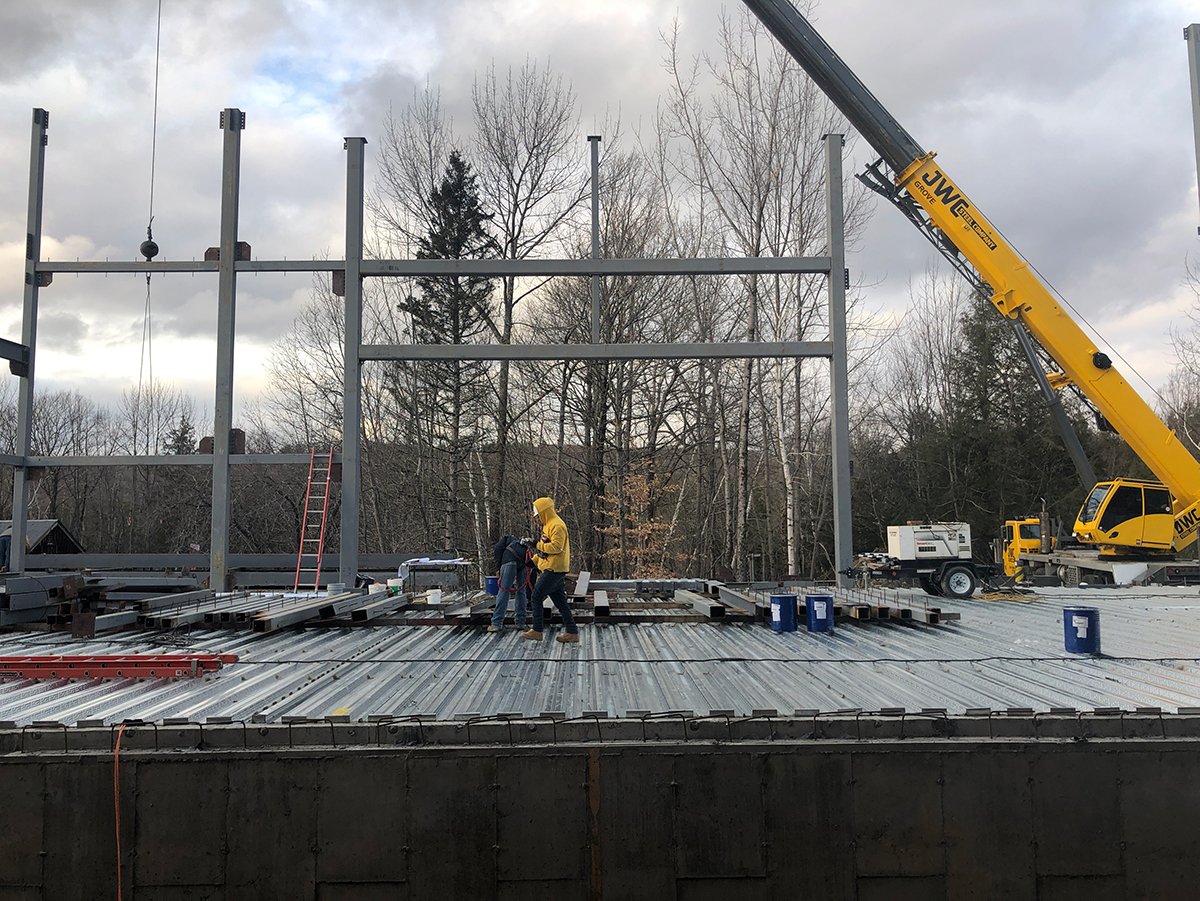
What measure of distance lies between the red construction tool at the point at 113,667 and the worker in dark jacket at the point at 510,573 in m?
2.75

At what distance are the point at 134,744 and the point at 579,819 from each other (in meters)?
2.55

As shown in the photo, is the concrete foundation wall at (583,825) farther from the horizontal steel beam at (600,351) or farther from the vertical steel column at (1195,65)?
the vertical steel column at (1195,65)

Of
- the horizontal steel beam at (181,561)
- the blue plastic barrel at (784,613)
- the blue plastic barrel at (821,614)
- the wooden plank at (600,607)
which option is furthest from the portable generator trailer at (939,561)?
the horizontal steel beam at (181,561)

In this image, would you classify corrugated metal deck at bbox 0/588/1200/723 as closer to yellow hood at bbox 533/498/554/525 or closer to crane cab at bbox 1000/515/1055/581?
yellow hood at bbox 533/498/554/525

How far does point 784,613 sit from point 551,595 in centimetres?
238

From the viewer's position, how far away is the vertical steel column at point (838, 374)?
10.6 meters

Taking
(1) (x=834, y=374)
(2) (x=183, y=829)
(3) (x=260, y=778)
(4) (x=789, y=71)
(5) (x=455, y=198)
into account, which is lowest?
(2) (x=183, y=829)

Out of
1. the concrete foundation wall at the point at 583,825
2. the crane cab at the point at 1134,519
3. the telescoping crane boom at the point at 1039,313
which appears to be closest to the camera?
the concrete foundation wall at the point at 583,825

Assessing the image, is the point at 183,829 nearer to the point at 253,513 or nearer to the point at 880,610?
the point at 880,610

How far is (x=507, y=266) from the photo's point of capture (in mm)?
10672

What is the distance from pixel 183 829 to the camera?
4238mm

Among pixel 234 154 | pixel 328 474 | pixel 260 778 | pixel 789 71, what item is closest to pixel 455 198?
pixel 789 71

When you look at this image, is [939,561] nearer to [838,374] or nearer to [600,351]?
[838,374]

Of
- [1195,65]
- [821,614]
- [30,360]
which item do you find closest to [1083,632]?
[821,614]
